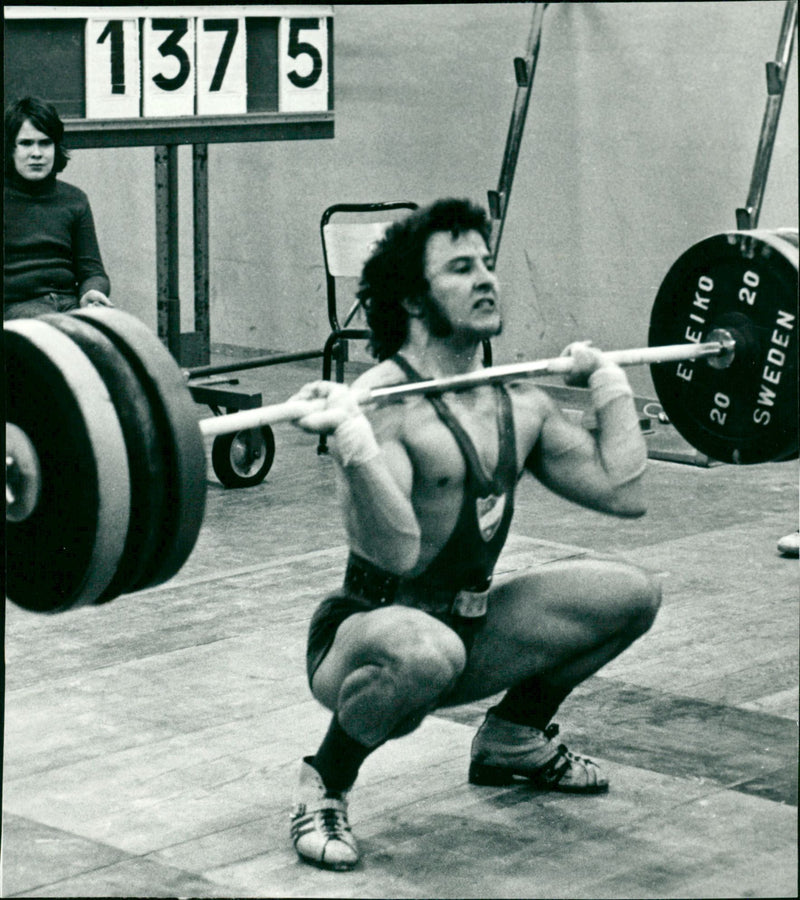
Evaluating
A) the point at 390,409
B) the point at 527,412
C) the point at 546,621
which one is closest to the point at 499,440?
the point at 527,412

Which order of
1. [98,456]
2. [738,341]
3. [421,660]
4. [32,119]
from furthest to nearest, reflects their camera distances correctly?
1. [32,119]
2. [738,341]
3. [421,660]
4. [98,456]

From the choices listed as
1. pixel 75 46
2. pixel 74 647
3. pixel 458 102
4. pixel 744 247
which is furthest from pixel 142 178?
pixel 744 247

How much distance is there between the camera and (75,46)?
203 inches

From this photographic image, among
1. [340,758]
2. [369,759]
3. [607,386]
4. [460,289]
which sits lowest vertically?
[369,759]

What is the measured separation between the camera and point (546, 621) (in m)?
2.78

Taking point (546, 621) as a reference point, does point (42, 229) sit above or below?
above

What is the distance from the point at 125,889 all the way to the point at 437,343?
0.94 m

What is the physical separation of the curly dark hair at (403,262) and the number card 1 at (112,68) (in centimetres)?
271

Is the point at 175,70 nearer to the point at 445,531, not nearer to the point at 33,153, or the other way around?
the point at 33,153

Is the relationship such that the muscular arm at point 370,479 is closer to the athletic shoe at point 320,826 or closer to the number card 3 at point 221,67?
the athletic shoe at point 320,826

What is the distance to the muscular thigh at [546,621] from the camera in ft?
9.10

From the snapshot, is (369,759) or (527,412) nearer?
(527,412)

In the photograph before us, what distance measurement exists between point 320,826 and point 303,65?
3.53 meters

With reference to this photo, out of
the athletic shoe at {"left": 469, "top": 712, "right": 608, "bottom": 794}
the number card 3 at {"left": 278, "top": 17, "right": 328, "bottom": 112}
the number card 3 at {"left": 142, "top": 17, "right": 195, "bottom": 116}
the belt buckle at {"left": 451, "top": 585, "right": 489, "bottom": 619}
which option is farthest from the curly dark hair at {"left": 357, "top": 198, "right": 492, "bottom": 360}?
the number card 3 at {"left": 278, "top": 17, "right": 328, "bottom": 112}
